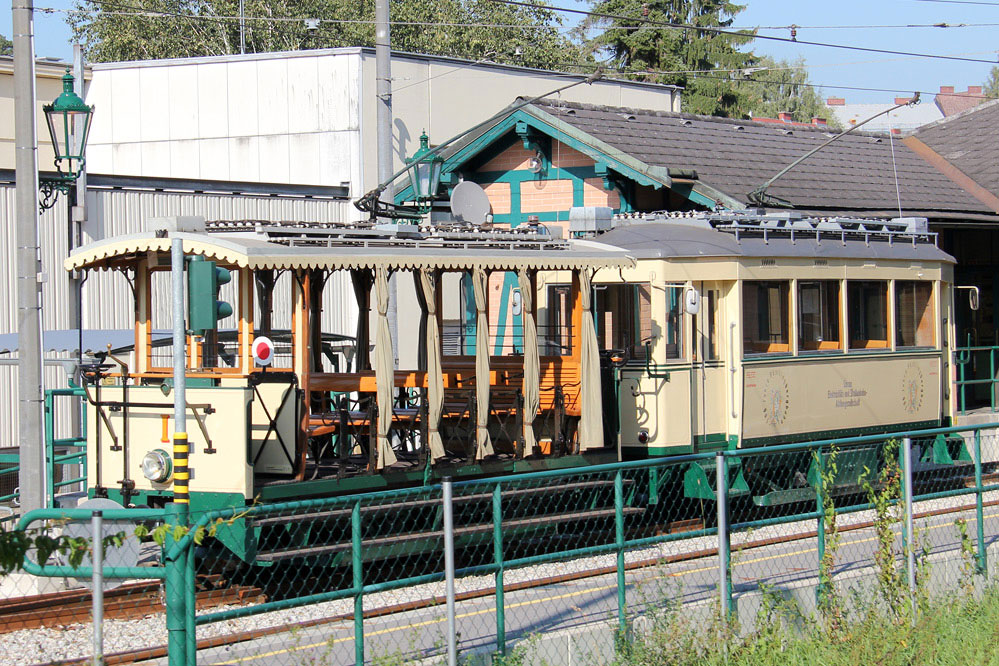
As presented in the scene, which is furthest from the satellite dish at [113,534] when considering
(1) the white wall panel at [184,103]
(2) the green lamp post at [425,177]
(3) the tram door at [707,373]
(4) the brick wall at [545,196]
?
(1) the white wall panel at [184,103]

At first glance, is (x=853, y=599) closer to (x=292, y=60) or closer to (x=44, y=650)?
(x=44, y=650)

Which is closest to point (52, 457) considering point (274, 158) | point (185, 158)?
point (274, 158)

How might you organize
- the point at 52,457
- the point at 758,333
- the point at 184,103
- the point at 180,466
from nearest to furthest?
the point at 180,466, the point at 52,457, the point at 758,333, the point at 184,103

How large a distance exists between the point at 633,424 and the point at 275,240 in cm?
479

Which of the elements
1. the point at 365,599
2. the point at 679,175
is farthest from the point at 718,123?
the point at 365,599

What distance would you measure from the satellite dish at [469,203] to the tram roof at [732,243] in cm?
149

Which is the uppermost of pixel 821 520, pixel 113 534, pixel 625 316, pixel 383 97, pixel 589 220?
pixel 383 97

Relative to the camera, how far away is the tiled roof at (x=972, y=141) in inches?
974

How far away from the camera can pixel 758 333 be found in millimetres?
14625

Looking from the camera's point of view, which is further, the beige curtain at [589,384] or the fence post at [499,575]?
the beige curtain at [589,384]

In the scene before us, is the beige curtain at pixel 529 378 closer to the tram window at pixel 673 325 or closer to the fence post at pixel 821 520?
the tram window at pixel 673 325

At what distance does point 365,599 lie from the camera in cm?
1019

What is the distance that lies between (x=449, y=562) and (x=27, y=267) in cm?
537

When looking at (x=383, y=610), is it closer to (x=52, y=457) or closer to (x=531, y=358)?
(x=531, y=358)
